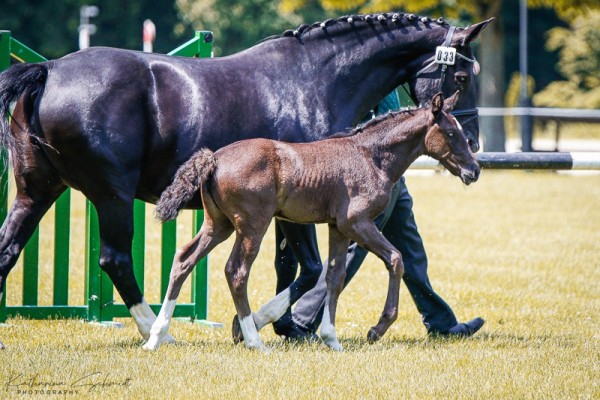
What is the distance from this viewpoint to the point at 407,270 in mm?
7688

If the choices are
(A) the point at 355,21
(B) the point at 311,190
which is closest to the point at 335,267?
(B) the point at 311,190

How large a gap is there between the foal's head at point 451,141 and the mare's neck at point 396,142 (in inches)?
2.7

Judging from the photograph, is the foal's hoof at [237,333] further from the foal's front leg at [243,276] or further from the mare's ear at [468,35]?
the mare's ear at [468,35]

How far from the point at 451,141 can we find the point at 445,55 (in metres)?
0.80

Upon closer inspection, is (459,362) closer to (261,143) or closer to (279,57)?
(261,143)

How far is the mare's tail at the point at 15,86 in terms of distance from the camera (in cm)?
668

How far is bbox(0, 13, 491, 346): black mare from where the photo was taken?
668 centimetres

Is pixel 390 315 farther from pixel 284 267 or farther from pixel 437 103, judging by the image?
pixel 437 103

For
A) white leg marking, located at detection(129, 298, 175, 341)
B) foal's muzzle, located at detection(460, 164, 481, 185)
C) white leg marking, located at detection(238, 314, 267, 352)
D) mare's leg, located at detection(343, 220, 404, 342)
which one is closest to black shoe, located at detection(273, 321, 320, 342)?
white leg marking, located at detection(238, 314, 267, 352)

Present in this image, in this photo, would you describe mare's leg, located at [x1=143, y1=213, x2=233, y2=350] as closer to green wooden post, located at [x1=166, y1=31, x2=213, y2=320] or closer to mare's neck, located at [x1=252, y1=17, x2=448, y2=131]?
mare's neck, located at [x1=252, y1=17, x2=448, y2=131]

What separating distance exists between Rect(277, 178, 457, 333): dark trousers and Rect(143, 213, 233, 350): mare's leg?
0.86m

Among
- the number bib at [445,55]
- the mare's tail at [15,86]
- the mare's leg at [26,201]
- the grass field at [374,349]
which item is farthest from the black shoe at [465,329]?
the mare's tail at [15,86]

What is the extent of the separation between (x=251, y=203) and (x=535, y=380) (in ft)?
6.72

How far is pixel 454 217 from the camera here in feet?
53.6
